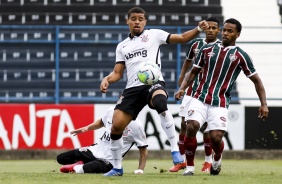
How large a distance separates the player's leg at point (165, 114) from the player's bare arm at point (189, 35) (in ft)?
1.94

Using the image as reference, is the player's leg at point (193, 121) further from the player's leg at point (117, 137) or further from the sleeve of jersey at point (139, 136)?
the sleeve of jersey at point (139, 136)

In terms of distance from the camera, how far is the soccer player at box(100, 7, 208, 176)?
9.88m

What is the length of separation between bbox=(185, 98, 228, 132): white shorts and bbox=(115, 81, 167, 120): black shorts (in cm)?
49

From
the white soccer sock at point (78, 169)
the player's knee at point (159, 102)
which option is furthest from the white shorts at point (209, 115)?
the white soccer sock at point (78, 169)

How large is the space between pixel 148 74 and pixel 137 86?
0.26m

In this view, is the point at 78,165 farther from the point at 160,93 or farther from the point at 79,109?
the point at 79,109

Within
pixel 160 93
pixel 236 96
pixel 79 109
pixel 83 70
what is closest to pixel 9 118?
pixel 79 109

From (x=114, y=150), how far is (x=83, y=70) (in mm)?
9044

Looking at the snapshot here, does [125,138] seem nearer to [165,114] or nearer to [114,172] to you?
[165,114]

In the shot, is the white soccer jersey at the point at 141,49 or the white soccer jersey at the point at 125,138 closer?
the white soccer jersey at the point at 141,49

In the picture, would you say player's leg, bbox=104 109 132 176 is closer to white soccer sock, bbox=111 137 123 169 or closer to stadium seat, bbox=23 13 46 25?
white soccer sock, bbox=111 137 123 169

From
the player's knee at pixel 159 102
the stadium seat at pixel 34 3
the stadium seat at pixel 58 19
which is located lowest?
the player's knee at pixel 159 102

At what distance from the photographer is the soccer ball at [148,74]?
991 cm

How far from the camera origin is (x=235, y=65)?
987 centimetres
